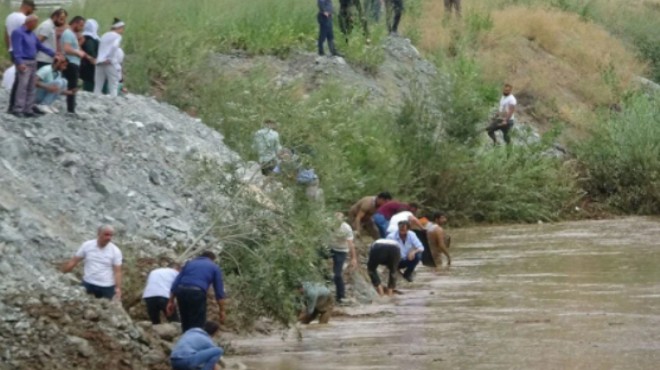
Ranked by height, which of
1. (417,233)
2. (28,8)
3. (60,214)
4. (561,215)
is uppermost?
(28,8)

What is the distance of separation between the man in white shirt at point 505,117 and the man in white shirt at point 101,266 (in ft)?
69.4

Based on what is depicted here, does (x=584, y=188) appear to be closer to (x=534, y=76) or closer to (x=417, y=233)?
(x=534, y=76)

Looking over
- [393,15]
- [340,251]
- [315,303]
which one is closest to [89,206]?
[315,303]

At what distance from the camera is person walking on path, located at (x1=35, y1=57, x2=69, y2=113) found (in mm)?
23844

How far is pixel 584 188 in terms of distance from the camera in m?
41.5

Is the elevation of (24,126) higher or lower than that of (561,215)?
higher

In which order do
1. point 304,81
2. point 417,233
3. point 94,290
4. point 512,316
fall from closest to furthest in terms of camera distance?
point 94,290 < point 512,316 < point 417,233 < point 304,81

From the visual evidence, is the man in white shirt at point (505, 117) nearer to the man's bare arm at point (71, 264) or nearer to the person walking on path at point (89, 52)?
the person walking on path at point (89, 52)

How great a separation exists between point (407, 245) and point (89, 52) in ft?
19.6

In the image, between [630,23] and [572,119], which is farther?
[630,23]

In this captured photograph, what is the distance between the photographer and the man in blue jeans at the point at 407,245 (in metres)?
28.1

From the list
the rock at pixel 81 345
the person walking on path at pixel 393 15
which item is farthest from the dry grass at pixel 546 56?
the rock at pixel 81 345

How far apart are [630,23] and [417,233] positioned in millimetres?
28898

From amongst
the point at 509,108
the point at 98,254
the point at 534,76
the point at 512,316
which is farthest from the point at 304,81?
the point at 98,254
